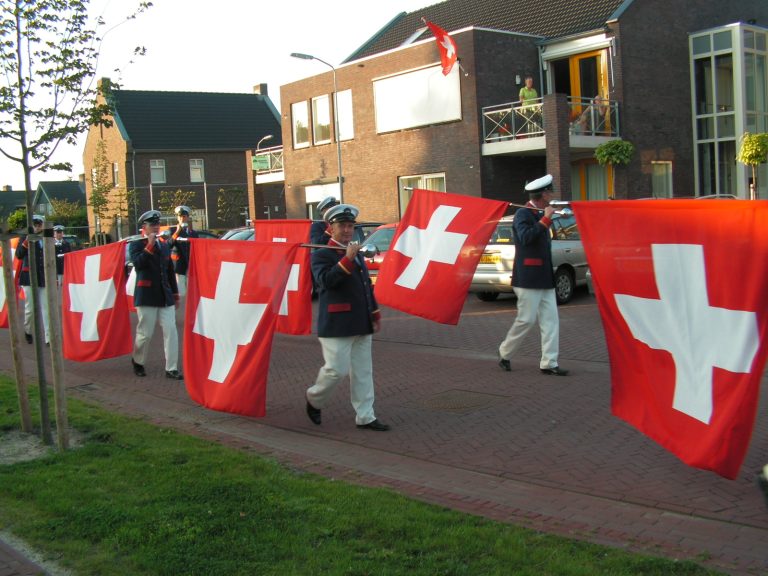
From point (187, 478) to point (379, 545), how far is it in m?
1.81

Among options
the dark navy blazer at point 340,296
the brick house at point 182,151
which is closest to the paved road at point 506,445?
the dark navy blazer at point 340,296

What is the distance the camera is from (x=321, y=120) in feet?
112

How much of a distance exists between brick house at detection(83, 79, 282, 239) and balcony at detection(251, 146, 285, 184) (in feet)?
32.8

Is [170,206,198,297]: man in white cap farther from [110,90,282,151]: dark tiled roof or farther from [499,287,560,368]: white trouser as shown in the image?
[110,90,282,151]: dark tiled roof

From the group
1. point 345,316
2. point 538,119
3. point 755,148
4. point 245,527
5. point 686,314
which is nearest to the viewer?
point 245,527

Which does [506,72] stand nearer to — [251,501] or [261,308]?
[261,308]

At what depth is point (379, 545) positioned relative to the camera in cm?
441

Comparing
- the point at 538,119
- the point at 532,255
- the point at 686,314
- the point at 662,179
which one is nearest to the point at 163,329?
the point at 532,255

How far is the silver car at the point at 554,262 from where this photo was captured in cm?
1532

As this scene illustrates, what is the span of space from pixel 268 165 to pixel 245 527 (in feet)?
114

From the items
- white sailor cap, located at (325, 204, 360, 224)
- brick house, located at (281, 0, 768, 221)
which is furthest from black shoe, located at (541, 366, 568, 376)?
brick house, located at (281, 0, 768, 221)

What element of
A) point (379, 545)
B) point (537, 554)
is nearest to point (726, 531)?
point (537, 554)

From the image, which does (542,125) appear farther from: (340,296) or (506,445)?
(506,445)

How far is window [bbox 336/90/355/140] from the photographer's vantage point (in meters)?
32.1
